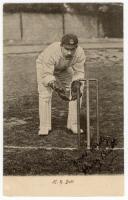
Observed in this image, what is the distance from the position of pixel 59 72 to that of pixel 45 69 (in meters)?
0.07

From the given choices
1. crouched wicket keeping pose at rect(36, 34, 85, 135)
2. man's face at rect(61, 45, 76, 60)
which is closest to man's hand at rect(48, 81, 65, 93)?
crouched wicket keeping pose at rect(36, 34, 85, 135)

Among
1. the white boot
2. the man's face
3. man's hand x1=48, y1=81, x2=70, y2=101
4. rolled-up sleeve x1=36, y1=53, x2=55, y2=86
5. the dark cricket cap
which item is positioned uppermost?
the dark cricket cap

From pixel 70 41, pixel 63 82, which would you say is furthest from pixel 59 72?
pixel 70 41

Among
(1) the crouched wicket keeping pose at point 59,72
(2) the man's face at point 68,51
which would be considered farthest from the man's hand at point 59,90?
(2) the man's face at point 68,51

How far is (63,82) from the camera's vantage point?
327 cm

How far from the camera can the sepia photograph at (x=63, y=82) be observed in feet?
10.5

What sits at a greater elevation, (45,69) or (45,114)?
(45,69)

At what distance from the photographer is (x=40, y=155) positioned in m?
3.18

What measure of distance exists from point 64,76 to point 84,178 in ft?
1.49

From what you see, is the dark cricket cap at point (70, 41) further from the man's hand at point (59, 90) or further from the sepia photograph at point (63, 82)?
the man's hand at point (59, 90)

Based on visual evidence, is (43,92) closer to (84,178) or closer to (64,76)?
(64,76)

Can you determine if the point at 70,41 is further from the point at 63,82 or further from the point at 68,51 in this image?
the point at 63,82

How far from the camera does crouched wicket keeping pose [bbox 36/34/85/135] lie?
3.23m

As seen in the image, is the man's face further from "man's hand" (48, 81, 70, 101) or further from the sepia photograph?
"man's hand" (48, 81, 70, 101)
